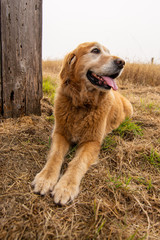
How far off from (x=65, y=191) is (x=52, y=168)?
329 millimetres

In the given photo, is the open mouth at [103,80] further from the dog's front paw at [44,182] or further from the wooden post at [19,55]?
the dog's front paw at [44,182]

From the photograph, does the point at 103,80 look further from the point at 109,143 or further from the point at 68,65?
the point at 109,143

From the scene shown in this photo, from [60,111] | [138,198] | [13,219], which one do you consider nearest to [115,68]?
[60,111]

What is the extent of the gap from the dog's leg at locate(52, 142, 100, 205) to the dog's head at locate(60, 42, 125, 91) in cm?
81

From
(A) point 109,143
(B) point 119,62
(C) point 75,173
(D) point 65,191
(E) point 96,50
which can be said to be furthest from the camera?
(A) point 109,143

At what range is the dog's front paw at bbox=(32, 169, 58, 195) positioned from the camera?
1.59 m

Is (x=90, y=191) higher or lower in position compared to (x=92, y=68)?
lower

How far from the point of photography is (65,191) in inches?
62.6

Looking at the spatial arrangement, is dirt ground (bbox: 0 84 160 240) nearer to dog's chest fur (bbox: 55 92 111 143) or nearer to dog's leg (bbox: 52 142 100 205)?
dog's leg (bbox: 52 142 100 205)

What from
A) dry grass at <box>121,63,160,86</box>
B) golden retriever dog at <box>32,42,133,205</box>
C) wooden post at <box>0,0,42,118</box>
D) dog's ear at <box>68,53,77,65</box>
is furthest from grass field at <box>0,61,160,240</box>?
dry grass at <box>121,63,160,86</box>

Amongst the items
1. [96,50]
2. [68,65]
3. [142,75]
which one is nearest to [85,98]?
[68,65]

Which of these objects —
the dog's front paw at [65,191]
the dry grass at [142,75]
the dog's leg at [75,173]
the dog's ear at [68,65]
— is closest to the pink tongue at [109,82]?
the dog's ear at [68,65]

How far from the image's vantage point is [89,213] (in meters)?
1.43

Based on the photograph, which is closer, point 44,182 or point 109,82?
point 44,182
